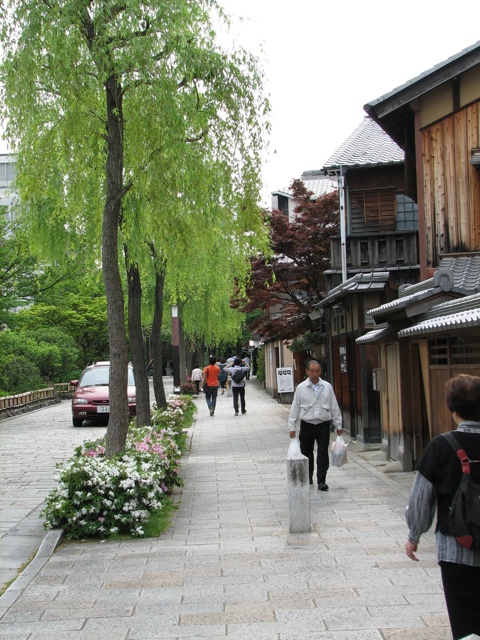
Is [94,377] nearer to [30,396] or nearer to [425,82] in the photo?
[30,396]

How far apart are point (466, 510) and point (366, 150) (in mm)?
14693

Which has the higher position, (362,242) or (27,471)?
(362,242)

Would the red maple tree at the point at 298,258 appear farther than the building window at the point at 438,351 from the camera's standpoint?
Yes

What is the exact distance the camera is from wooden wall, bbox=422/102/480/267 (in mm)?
9953

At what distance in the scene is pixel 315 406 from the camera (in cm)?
866

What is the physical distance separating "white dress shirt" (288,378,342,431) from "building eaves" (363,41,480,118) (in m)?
5.15

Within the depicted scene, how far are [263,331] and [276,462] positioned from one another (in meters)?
8.04

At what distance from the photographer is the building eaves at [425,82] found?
1006 cm

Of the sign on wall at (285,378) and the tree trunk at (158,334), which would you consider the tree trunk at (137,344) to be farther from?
the sign on wall at (285,378)

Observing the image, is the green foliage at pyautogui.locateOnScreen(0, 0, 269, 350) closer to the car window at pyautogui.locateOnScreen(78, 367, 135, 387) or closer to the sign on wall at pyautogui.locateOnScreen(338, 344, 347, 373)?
the sign on wall at pyautogui.locateOnScreen(338, 344, 347, 373)

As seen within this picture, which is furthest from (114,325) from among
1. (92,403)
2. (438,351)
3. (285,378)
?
(285,378)

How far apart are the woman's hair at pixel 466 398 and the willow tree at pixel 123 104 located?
207 inches

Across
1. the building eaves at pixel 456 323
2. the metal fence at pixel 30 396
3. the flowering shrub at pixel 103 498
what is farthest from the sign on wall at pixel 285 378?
the building eaves at pixel 456 323

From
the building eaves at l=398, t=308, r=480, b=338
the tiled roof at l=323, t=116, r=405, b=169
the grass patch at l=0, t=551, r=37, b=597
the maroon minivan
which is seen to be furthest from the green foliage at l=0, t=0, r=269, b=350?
the maroon minivan
